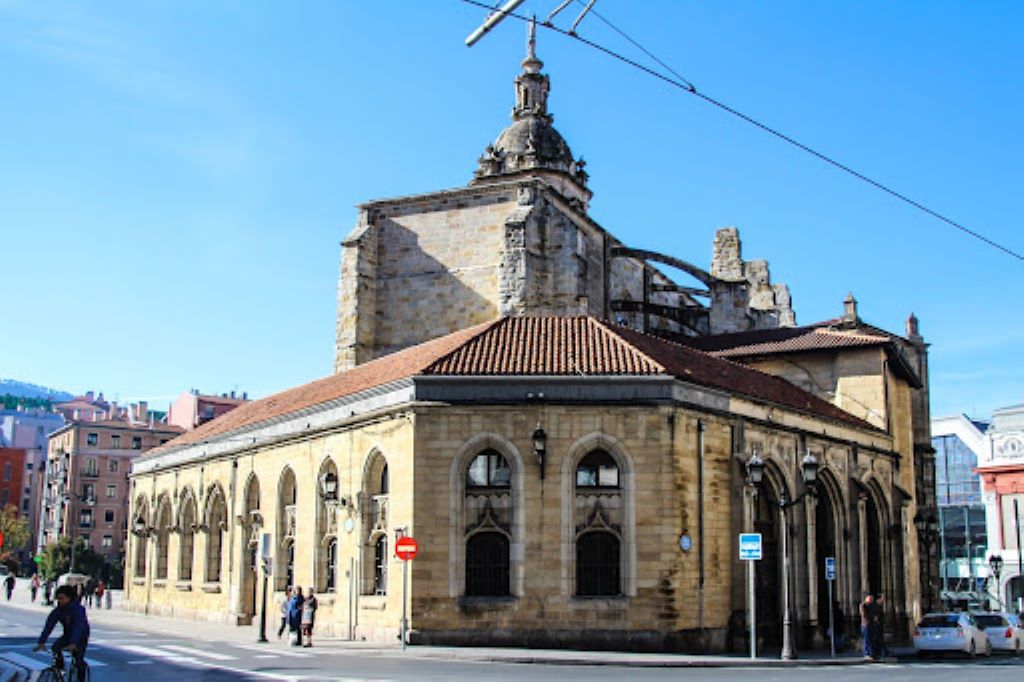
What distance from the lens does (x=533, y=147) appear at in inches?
2196

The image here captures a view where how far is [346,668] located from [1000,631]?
65.1ft

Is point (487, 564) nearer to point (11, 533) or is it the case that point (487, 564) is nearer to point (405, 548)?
point (405, 548)

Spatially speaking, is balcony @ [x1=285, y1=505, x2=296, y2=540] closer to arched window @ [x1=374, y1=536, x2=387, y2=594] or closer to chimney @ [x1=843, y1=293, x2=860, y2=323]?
arched window @ [x1=374, y1=536, x2=387, y2=594]

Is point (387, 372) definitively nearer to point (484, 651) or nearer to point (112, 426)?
point (484, 651)

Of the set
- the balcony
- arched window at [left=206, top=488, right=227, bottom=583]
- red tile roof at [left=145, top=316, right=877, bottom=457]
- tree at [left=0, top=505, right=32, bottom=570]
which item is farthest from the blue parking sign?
tree at [left=0, top=505, right=32, bottom=570]

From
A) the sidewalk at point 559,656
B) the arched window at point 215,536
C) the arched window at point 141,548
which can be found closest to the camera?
the sidewalk at point 559,656

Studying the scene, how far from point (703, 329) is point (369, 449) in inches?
Result: 1059

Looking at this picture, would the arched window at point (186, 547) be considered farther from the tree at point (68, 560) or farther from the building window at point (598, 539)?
the tree at point (68, 560)

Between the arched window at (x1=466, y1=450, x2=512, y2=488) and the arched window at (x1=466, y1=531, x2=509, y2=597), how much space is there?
3.70ft

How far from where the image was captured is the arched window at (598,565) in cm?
2484

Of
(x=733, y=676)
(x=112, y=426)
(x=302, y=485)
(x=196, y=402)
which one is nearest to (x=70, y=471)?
(x=112, y=426)

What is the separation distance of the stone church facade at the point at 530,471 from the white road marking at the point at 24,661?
7142 millimetres

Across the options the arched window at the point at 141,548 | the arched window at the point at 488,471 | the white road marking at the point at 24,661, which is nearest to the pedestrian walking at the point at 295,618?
the arched window at the point at 488,471

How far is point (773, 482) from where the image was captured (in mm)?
29359
